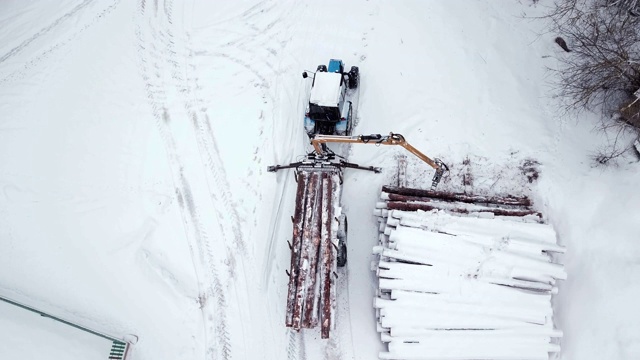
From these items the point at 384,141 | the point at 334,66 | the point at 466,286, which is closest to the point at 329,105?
the point at 334,66

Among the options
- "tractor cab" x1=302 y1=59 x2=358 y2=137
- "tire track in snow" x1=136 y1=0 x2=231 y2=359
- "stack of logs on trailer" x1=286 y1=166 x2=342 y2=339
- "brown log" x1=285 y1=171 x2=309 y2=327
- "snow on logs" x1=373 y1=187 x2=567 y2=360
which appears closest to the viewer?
"snow on logs" x1=373 y1=187 x2=567 y2=360

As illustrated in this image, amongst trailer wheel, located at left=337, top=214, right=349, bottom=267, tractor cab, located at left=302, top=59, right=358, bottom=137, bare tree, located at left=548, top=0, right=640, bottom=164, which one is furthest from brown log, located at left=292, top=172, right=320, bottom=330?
bare tree, located at left=548, top=0, right=640, bottom=164

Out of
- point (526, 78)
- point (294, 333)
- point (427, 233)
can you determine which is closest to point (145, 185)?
point (294, 333)

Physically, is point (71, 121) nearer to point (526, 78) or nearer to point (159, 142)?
point (159, 142)

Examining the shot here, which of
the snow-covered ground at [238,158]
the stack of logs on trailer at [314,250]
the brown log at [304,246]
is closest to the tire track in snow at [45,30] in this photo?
the snow-covered ground at [238,158]

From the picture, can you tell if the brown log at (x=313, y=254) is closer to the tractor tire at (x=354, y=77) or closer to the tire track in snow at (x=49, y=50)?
the tractor tire at (x=354, y=77)

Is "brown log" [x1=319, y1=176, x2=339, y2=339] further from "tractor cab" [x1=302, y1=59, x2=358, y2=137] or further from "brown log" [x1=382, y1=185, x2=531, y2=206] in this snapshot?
"tractor cab" [x1=302, y1=59, x2=358, y2=137]
